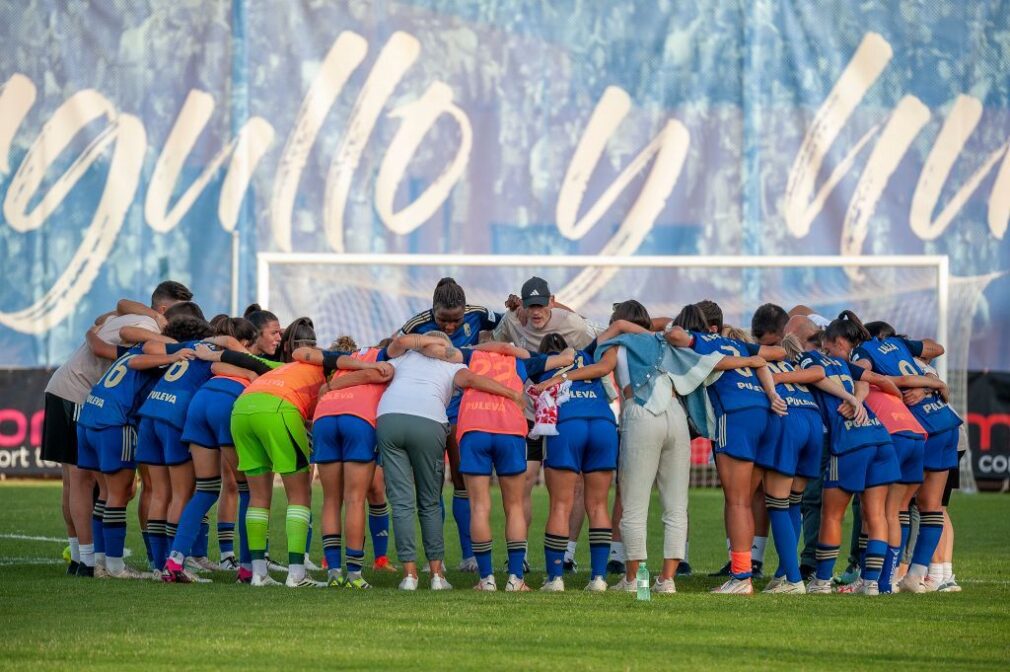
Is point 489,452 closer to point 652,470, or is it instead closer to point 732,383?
point 652,470

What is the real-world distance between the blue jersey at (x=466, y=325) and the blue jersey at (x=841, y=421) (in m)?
2.45

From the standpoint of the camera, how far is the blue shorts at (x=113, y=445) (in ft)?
33.5

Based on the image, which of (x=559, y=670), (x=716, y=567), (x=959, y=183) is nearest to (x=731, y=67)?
(x=959, y=183)

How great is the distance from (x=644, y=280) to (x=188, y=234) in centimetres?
685

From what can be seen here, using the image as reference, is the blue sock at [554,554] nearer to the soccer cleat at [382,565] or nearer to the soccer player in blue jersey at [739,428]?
the soccer player in blue jersey at [739,428]

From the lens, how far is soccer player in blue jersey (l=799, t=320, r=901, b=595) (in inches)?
375

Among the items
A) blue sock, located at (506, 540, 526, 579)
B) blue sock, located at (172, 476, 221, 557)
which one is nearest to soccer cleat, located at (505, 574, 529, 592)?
blue sock, located at (506, 540, 526, 579)

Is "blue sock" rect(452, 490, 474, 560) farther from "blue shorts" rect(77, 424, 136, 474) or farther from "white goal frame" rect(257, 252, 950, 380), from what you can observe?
"white goal frame" rect(257, 252, 950, 380)

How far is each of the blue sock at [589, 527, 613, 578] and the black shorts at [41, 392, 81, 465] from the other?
3852 millimetres

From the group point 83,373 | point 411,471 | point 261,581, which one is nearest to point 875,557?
point 411,471

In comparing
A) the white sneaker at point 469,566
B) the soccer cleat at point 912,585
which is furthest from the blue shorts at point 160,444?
the soccer cleat at point 912,585

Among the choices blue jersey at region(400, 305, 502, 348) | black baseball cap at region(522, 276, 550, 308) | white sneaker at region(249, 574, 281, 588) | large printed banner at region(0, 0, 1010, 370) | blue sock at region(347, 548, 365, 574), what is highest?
large printed banner at region(0, 0, 1010, 370)

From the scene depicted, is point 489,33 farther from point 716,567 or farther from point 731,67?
point 716,567

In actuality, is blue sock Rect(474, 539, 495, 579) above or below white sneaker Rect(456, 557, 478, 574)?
above
